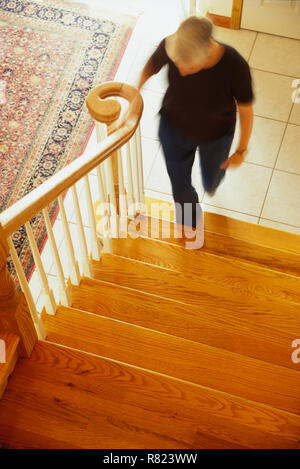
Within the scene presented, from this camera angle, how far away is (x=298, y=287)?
2689 mm

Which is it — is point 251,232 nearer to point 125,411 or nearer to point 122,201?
point 122,201

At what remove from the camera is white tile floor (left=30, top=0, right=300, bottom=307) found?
11.6ft

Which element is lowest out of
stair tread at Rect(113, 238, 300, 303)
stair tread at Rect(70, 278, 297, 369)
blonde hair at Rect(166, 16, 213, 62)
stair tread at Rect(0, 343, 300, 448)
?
stair tread at Rect(113, 238, 300, 303)

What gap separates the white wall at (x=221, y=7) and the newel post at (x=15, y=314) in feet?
10.9

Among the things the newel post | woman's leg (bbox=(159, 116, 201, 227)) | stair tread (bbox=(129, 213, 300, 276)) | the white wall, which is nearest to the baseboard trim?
the white wall

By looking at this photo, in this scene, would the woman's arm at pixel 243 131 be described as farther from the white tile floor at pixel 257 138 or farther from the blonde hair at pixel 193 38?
the white tile floor at pixel 257 138

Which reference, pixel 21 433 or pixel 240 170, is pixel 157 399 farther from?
pixel 240 170

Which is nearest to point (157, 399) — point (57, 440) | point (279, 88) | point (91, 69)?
point (57, 440)

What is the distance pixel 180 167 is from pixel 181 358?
1.09m

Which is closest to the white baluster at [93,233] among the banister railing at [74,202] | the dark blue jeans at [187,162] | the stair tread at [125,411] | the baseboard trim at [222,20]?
the banister railing at [74,202]

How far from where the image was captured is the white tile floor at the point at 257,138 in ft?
11.6

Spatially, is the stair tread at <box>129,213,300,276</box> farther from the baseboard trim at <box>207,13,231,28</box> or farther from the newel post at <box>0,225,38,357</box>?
the baseboard trim at <box>207,13,231,28</box>

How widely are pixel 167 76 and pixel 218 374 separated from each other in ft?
4.24

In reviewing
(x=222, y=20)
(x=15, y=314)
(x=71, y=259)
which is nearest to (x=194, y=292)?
(x=71, y=259)
